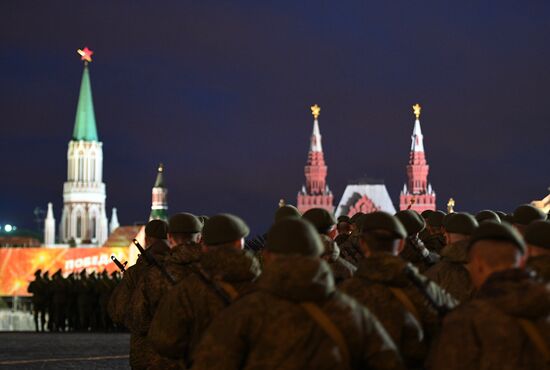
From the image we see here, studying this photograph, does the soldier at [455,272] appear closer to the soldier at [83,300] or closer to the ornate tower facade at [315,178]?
the soldier at [83,300]

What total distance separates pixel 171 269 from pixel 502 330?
474 centimetres

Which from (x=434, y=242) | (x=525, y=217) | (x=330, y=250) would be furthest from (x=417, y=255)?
(x=434, y=242)

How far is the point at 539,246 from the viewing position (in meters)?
7.52

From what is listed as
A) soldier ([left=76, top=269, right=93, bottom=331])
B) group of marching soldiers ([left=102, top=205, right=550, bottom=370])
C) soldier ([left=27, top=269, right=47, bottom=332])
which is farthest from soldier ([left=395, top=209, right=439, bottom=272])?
soldier ([left=27, top=269, right=47, bottom=332])

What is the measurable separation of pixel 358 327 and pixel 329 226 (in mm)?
4969

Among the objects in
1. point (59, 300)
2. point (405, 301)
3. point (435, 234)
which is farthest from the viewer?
point (59, 300)

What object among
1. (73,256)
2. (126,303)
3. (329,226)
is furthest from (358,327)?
(73,256)

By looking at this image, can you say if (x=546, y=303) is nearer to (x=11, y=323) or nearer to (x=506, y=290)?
(x=506, y=290)

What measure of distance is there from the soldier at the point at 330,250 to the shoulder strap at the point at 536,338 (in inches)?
104

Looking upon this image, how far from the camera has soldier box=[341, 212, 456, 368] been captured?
635 centimetres

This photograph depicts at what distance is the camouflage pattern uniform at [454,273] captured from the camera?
28.3ft

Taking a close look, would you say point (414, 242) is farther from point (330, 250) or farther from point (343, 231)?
point (343, 231)

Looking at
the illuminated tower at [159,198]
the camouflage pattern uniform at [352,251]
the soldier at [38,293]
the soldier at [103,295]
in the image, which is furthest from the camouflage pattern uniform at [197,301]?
the illuminated tower at [159,198]

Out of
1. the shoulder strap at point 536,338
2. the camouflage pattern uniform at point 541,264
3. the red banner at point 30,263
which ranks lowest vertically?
the red banner at point 30,263
